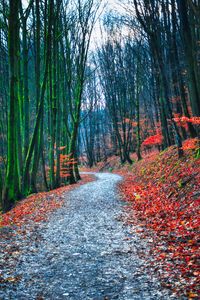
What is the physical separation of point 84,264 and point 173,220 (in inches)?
133

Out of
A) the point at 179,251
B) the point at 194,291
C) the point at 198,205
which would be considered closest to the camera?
the point at 194,291

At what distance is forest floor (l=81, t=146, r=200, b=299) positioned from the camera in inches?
194

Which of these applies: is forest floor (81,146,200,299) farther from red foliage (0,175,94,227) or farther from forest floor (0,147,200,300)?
red foliage (0,175,94,227)

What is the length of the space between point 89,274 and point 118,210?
5.68 metres

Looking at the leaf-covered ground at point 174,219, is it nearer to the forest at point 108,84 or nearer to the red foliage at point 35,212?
the forest at point 108,84

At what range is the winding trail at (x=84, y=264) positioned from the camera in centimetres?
461

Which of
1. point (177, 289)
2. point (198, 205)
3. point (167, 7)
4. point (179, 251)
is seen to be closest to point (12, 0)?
point (167, 7)

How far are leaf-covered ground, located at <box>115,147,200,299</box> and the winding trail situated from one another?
0.37 meters

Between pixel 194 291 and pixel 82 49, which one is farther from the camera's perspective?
pixel 82 49

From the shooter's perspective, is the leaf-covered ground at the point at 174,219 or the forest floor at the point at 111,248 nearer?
the forest floor at the point at 111,248

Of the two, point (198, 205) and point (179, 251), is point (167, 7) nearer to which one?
point (198, 205)

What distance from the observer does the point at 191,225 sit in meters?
7.20

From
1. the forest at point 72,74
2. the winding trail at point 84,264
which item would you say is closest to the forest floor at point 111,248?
the winding trail at point 84,264

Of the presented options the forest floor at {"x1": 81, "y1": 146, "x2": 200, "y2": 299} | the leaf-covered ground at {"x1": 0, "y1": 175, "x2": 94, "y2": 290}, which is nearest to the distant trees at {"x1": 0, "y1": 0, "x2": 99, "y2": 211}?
the leaf-covered ground at {"x1": 0, "y1": 175, "x2": 94, "y2": 290}
